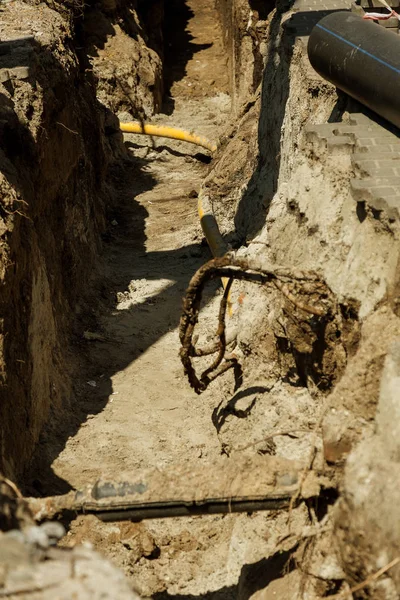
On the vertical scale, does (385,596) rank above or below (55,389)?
above

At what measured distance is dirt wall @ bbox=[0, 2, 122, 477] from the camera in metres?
7.87

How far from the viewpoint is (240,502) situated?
566 centimetres

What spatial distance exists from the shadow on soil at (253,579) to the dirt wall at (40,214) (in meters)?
1.92

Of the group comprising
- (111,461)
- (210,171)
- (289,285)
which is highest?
(289,285)

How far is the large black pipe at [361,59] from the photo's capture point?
7.16 m

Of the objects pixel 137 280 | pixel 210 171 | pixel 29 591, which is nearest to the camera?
pixel 29 591

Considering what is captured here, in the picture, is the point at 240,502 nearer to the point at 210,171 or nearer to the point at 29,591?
the point at 29,591

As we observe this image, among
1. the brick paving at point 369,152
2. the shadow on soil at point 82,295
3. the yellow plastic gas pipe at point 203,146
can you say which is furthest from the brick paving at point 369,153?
the yellow plastic gas pipe at point 203,146

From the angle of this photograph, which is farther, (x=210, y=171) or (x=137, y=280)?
(x=210, y=171)

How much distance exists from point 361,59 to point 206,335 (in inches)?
167

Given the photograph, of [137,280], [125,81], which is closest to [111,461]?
[137,280]

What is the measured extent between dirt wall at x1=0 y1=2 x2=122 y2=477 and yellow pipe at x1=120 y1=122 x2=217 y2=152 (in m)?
3.37

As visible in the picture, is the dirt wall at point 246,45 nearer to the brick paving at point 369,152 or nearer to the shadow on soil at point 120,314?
the shadow on soil at point 120,314

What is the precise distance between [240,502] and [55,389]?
4.06m
